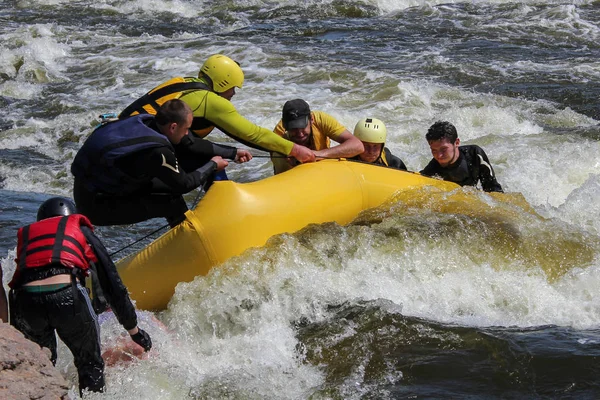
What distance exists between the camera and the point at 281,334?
4.79m

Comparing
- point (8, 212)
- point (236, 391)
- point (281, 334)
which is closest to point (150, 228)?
point (8, 212)

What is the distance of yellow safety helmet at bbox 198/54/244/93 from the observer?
545 cm

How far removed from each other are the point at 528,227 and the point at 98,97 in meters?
9.11

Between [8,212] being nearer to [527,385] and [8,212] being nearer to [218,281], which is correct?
[218,281]

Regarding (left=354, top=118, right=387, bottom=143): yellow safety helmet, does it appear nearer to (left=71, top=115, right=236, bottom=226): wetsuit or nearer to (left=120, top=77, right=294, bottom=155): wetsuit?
(left=120, top=77, right=294, bottom=155): wetsuit

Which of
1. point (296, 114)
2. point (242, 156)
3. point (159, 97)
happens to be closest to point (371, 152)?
point (296, 114)

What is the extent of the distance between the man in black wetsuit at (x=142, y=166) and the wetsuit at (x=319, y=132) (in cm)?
59

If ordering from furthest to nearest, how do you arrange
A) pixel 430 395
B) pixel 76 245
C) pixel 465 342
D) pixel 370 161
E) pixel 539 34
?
pixel 539 34
pixel 370 161
pixel 465 342
pixel 430 395
pixel 76 245

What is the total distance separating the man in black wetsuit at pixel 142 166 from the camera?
15.4 feet

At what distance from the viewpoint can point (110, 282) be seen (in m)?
3.81

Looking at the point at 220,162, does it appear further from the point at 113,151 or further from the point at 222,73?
→ the point at 113,151

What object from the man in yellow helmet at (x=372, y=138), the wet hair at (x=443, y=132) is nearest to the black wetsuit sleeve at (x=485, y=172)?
the wet hair at (x=443, y=132)

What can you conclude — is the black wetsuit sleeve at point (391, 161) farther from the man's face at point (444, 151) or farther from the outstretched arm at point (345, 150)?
the outstretched arm at point (345, 150)

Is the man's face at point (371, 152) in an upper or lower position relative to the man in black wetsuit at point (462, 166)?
upper
